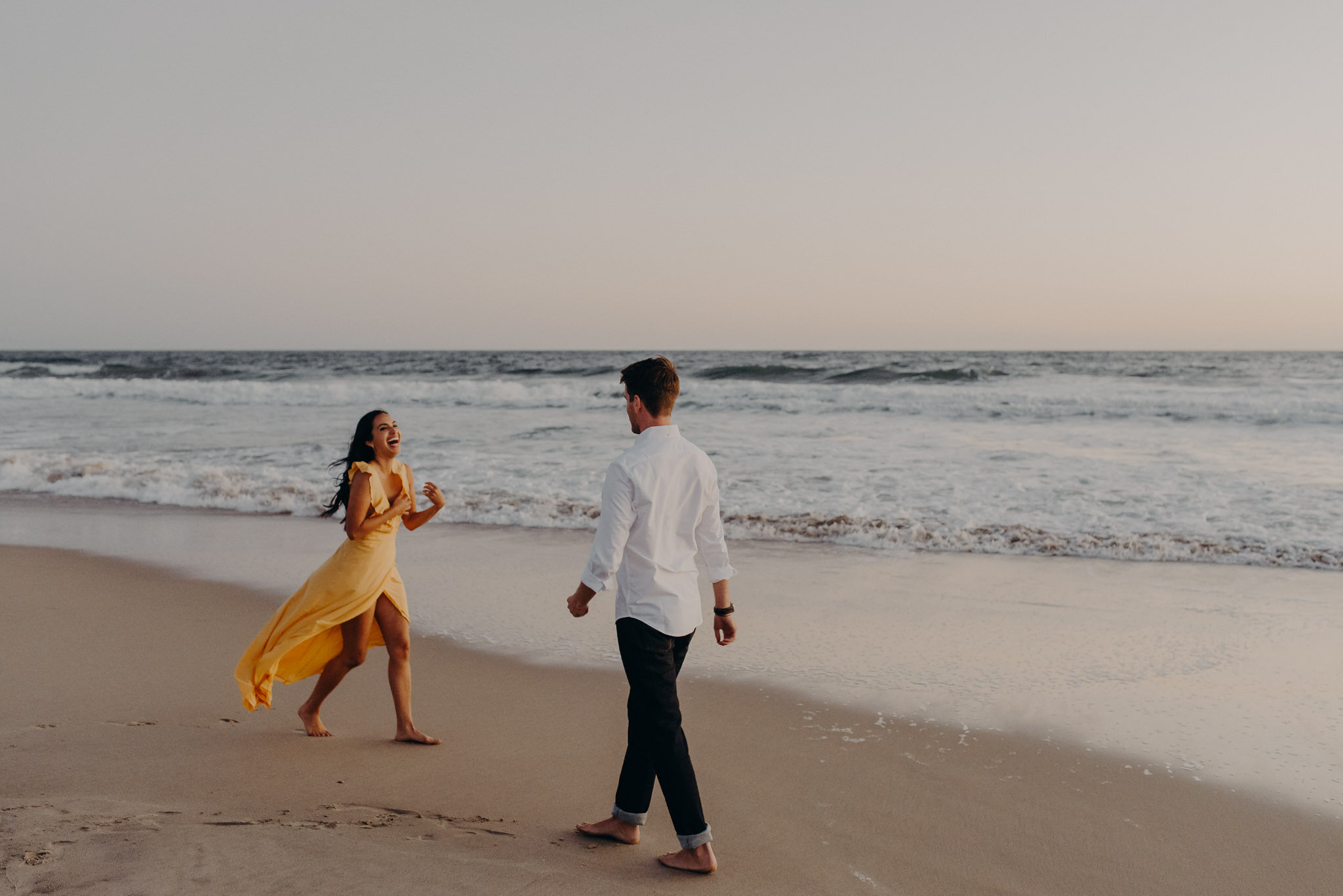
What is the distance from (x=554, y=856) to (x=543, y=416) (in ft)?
63.9

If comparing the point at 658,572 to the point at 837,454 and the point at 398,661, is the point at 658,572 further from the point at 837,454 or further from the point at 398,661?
the point at 837,454

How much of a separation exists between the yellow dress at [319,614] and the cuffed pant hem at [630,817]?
58.7 inches

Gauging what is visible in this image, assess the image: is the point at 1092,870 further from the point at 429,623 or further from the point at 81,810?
the point at 429,623

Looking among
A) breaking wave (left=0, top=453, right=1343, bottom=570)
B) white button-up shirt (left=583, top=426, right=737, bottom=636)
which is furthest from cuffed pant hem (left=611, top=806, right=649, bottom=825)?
breaking wave (left=0, top=453, right=1343, bottom=570)

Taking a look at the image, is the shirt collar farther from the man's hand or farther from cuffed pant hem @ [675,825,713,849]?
cuffed pant hem @ [675,825,713,849]

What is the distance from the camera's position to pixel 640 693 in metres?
2.77

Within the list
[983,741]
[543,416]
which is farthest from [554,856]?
[543,416]

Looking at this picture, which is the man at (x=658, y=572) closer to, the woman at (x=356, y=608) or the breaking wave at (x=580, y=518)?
the woman at (x=356, y=608)

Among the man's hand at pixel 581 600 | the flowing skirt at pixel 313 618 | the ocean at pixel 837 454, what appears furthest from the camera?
the ocean at pixel 837 454

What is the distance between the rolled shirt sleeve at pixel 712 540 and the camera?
9.53ft

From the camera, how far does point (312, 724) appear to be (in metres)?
3.79

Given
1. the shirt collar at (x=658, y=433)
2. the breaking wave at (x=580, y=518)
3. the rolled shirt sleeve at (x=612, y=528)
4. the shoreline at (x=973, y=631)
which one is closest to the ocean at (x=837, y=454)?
the breaking wave at (x=580, y=518)

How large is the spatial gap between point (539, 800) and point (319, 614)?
1256 millimetres

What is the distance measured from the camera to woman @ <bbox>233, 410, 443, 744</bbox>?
3627mm
